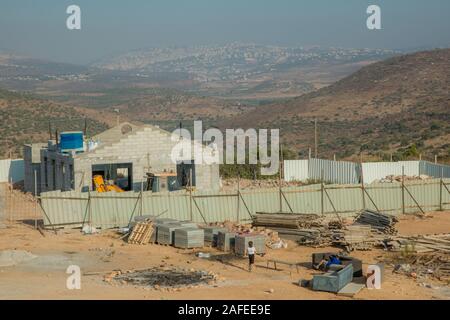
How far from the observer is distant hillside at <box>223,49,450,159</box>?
2520 inches

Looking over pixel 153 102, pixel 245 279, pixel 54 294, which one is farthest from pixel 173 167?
pixel 153 102

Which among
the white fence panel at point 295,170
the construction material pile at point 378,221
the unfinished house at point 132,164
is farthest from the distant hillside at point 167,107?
the construction material pile at point 378,221

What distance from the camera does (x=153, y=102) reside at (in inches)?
5428

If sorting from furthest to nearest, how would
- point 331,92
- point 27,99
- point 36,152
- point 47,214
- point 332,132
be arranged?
point 331,92 → point 27,99 → point 332,132 → point 36,152 → point 47,214

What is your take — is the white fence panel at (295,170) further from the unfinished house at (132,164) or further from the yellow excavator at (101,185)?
the yellow excavator at (101,185)

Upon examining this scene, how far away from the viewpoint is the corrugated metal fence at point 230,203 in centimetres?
2773

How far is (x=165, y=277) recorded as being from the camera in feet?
69.3

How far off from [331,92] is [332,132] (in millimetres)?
25821

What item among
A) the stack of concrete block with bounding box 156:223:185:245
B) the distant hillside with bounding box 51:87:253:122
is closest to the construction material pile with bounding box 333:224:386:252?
the stack of concrete block with bounding box 156:223:185:245

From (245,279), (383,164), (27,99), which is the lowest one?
(245,279)

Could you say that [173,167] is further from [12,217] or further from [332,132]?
[332,132]

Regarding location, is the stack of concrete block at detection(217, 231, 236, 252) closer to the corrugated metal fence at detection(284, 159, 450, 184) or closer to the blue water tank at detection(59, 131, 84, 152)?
the blue water tank at detection(59, 131, 84, 152)

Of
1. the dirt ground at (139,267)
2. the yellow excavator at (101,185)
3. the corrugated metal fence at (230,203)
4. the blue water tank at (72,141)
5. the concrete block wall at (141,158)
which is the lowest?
the dirt ground at (139,267)

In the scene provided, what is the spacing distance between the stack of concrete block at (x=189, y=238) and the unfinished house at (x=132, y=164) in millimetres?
7094
